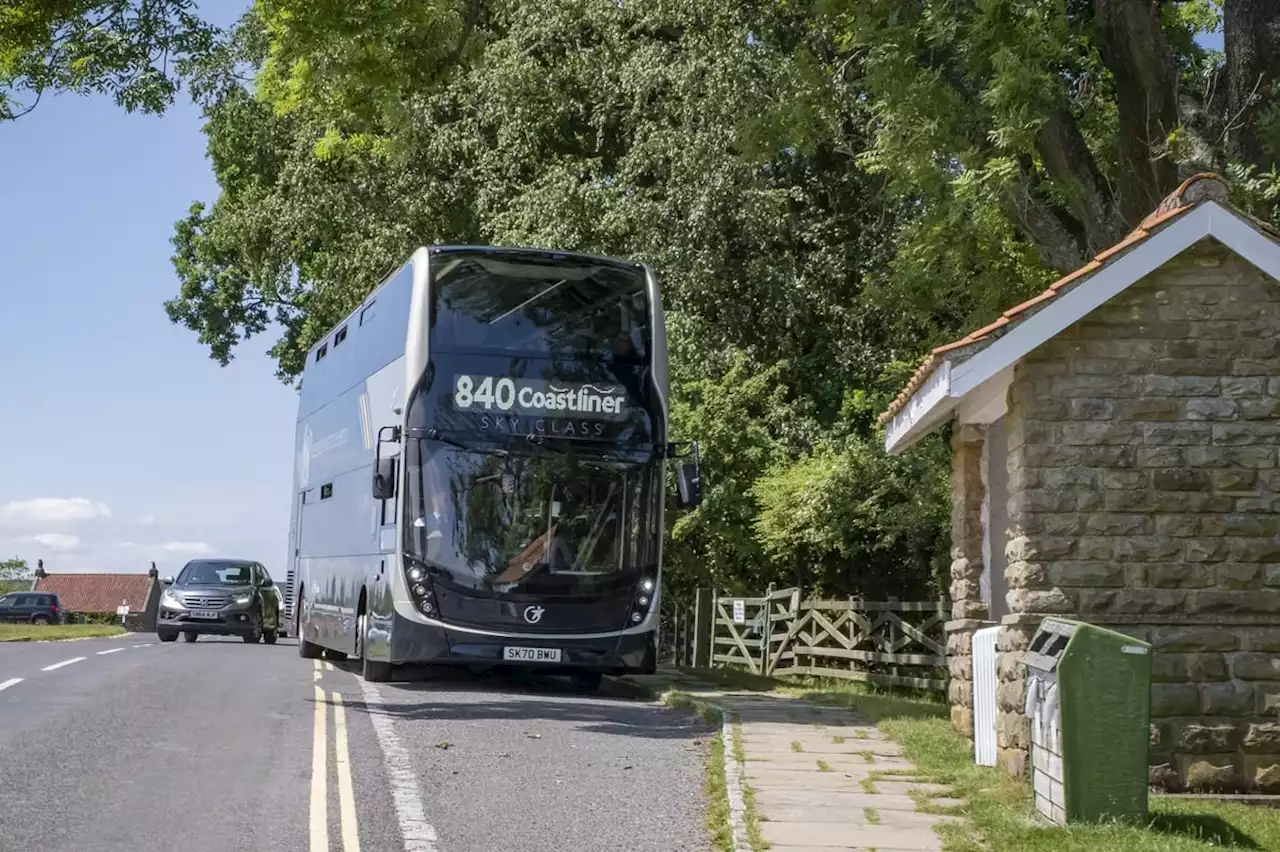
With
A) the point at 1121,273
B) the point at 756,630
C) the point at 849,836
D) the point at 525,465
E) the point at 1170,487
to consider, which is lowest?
the point at 849,836

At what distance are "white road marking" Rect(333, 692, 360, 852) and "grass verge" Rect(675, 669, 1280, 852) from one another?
125 inches

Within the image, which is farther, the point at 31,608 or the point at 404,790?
the point at 31,608

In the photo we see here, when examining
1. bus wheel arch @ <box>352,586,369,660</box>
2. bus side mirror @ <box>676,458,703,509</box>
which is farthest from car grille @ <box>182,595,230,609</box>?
bus side mirror @ <box>676,458,703,509</box>

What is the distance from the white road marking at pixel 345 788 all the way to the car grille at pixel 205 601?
56.7 ft

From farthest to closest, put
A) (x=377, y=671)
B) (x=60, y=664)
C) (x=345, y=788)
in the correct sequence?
(x=60, y=664)
(x=377, y=671)
(x=345, y=788)

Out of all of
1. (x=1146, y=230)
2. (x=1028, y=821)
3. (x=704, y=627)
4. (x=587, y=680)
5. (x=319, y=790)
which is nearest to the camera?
(x=1028, y=821)

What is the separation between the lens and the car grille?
1235 inches

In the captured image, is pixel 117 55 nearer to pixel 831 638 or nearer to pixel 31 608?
pixel 831 638

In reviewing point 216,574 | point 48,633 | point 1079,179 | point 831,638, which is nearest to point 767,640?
point 831,638

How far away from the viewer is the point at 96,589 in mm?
91750

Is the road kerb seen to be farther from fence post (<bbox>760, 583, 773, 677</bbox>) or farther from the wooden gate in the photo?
fence post (<bbox>760, 583, 773, 677</bbox>)

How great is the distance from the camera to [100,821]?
9.13 metres

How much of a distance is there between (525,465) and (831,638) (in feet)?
25.9

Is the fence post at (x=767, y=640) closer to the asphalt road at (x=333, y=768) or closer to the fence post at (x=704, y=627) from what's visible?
the fence post at (x=704, y=627)
